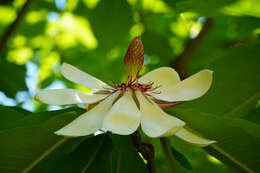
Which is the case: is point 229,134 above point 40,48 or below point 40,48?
below

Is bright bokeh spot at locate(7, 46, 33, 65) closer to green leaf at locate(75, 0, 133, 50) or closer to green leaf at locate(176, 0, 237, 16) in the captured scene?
green leaf at locate(75, 0, 133, 50)

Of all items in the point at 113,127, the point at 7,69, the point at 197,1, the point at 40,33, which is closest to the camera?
the point at 113,127

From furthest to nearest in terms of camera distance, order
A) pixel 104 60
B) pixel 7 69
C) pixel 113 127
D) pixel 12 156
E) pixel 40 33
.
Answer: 1. pixel 40 33
2. pixel 104 60
3. pixel 7 69
4. pixel 12 156
5. pixel 113 127

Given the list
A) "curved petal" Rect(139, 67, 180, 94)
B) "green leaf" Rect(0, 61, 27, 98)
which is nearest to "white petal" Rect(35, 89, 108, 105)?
"curved petal" Rect(139, 67, 180, 94)

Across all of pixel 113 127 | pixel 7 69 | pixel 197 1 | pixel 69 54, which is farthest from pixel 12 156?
pixel 69 54

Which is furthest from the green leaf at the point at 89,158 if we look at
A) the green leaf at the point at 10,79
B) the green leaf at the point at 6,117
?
the green leaf at the point at 10,79

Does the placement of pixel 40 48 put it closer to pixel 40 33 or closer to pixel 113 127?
pixel 40 33
